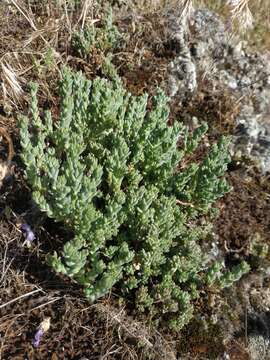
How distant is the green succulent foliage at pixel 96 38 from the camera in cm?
412

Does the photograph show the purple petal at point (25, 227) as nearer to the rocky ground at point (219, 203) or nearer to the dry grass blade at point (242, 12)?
the rocky ground at point (219, 203)

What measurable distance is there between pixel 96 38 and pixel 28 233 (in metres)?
1.91

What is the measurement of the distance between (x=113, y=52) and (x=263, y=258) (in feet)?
6.90

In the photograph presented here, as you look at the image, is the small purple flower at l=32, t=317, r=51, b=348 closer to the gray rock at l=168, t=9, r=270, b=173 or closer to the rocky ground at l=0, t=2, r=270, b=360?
the rocky ground at l=0, t=2, r=270, b=360

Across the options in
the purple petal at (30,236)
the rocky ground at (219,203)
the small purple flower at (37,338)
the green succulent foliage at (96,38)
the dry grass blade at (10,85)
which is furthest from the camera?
the green succulent foliage at (96,38)

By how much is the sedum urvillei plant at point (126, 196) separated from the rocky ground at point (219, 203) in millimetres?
184

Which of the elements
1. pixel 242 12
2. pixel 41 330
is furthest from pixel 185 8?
pixel 41 330

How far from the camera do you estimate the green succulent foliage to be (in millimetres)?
4117

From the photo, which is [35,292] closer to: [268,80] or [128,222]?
[128,222]

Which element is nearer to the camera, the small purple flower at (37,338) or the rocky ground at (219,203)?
the small purple flower at (37,338)

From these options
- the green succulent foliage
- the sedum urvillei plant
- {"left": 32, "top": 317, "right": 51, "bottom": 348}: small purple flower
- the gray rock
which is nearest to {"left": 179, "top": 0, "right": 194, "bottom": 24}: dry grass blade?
the gray rock

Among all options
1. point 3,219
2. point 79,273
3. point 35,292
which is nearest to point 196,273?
point 79,273

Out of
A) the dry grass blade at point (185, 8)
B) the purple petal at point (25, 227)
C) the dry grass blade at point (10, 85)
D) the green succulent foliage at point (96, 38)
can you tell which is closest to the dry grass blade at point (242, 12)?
the dry grass blade at point (185, 8)

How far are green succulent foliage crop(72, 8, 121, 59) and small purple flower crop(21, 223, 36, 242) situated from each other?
65.1 inches
